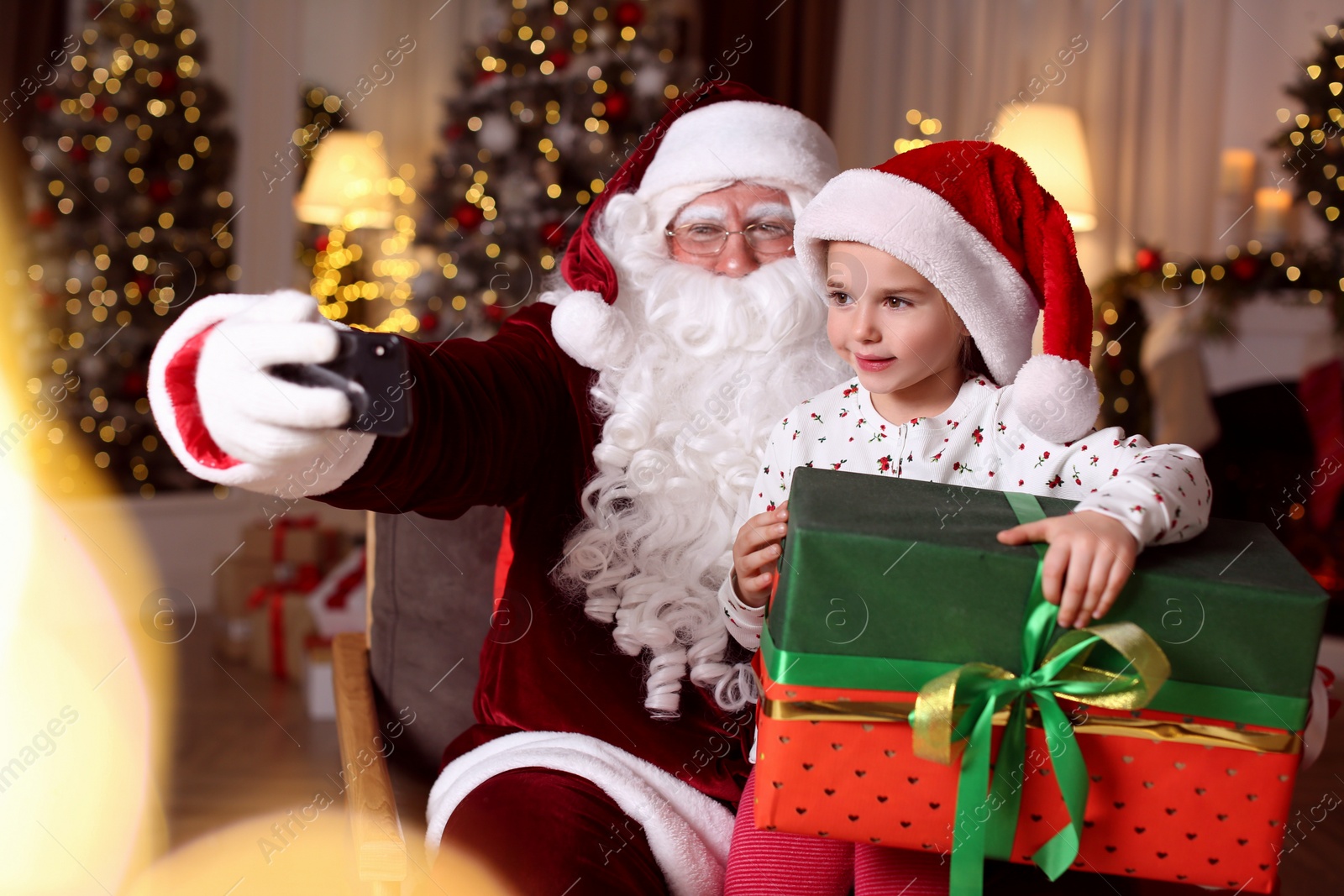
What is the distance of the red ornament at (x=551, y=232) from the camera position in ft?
15.7

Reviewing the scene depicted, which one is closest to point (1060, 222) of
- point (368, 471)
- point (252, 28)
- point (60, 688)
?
point (368, 471)

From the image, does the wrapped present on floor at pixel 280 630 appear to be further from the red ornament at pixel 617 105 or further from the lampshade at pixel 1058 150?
the lampshade at pixel 1058 150

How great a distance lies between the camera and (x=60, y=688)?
2.55m

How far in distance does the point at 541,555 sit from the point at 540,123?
144 inches

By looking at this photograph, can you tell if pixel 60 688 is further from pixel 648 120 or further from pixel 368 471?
pixel 648 120

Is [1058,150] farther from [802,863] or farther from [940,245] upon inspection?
[802,863]

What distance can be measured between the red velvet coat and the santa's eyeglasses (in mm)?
330

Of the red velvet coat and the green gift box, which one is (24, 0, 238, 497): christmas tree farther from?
the green gift box

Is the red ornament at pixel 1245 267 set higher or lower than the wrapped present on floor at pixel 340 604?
higher

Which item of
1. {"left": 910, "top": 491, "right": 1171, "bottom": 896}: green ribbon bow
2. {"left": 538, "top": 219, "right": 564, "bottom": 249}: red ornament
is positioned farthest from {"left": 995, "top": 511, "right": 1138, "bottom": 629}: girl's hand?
{"left": 538, "top": 219, "right": 564, "bottom": 249}: red ornament

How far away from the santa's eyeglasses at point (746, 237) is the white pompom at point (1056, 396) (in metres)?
0.65

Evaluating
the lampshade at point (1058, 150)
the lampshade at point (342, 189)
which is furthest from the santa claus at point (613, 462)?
the lampshade at point (342, 189)

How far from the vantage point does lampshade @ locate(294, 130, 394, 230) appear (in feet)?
17.2

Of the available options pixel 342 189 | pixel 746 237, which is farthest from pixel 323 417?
pixel 342 189
